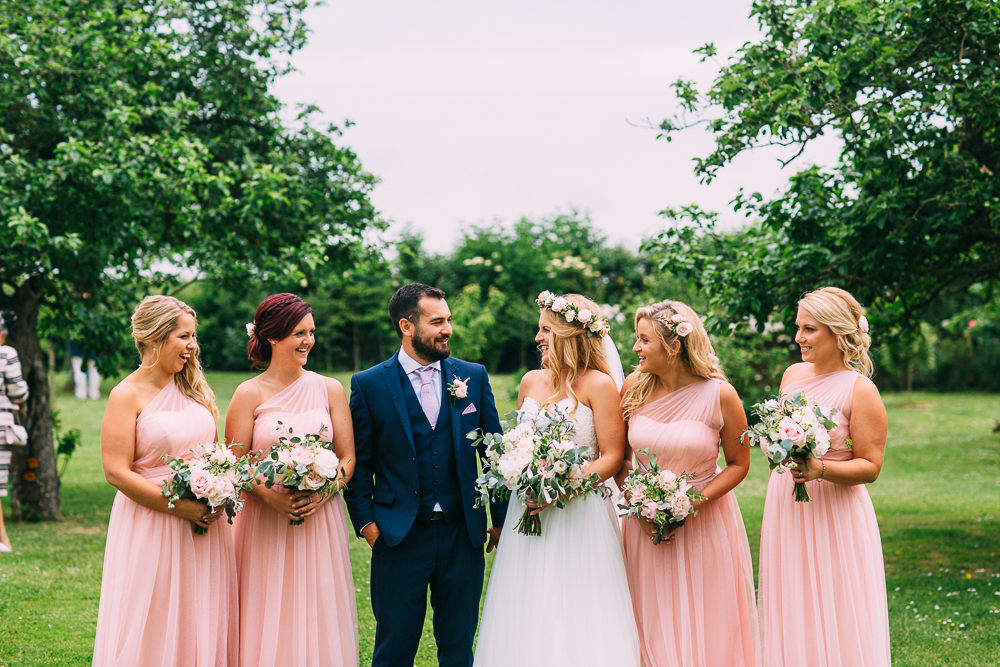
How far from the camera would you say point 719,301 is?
9711 millimetres

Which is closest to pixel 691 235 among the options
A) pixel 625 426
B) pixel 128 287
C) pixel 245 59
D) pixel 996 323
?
pixel 625 426

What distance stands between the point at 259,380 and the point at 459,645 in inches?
74.1

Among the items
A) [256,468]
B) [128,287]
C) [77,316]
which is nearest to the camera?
[256,468]

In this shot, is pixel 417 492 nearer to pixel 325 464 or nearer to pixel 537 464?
pixel 325 464

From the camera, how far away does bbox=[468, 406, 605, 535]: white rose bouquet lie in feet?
16.2

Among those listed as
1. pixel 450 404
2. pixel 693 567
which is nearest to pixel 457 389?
pixel 450 404

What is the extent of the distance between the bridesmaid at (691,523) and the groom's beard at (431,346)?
3.68 feet

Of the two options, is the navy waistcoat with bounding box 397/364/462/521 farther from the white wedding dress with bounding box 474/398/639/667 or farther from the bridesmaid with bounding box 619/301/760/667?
the bridesmaid with bounding box 619/301/760/667

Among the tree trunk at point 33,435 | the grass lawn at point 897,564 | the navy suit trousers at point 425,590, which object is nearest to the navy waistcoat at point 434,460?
the navy suit trousers at point 425,590

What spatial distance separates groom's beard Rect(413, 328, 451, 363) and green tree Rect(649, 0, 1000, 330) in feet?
14.9

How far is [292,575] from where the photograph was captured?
520 cm

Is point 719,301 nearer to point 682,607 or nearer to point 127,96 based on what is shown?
point 682,607

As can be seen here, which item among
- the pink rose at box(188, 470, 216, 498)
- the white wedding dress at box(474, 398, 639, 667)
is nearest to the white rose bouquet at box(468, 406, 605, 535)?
the white wedding dress at box(474, 398, 639, 667)

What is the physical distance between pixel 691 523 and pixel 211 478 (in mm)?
2692
